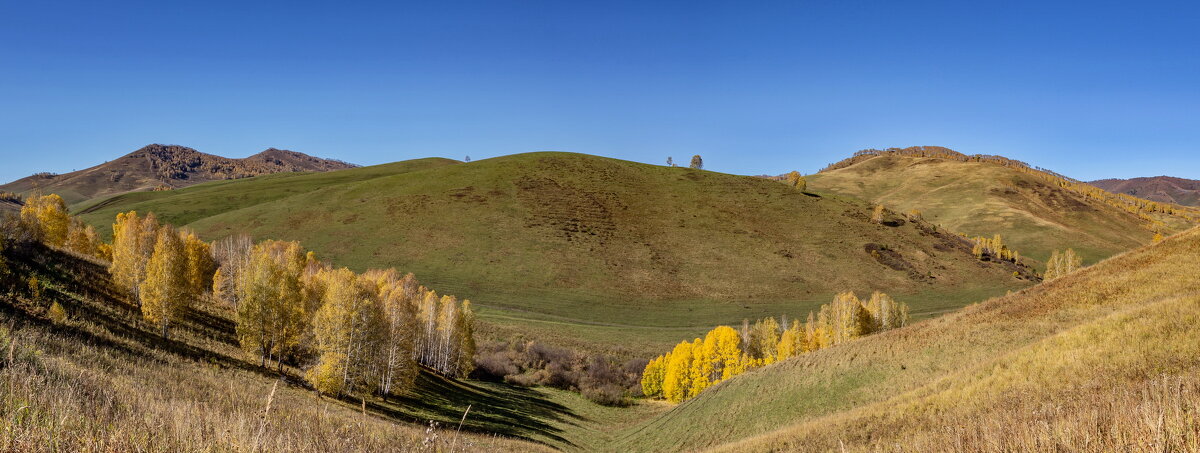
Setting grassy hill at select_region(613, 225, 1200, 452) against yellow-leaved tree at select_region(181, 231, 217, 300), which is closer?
grassy hill at select_region(613, 225, 1200, 452)

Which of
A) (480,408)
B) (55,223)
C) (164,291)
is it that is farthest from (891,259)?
(55,223)

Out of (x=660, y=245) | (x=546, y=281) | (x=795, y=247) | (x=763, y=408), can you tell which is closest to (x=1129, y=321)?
(x=763, y=408)

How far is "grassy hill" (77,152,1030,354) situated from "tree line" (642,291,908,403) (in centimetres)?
1376

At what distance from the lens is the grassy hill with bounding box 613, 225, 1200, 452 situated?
755 centimetres

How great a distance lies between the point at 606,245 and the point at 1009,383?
12898 centimetres

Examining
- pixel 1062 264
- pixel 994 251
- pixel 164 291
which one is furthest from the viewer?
pixel 994 251

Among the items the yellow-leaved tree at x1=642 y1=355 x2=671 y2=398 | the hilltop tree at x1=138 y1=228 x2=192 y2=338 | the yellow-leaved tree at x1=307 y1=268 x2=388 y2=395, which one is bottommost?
the yellow-leaved tree at x1=642 y1=355 x2=671 y2=398

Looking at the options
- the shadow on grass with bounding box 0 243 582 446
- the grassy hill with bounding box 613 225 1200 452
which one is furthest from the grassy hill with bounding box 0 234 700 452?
the grassy hill with bounding box 613 225 1200 452

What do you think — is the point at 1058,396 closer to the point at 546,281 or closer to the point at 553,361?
the point at 553,361

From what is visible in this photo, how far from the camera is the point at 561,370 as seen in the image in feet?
266

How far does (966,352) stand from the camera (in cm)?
2719

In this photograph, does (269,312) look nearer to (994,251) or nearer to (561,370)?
(561,370)

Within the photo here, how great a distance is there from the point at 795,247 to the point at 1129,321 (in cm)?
14063

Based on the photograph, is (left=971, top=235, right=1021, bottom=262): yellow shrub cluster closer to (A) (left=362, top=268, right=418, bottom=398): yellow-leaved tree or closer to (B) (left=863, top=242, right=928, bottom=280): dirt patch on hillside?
(B) (left=863, top=242, right=928, bottom=280): dirt patch on hillside
